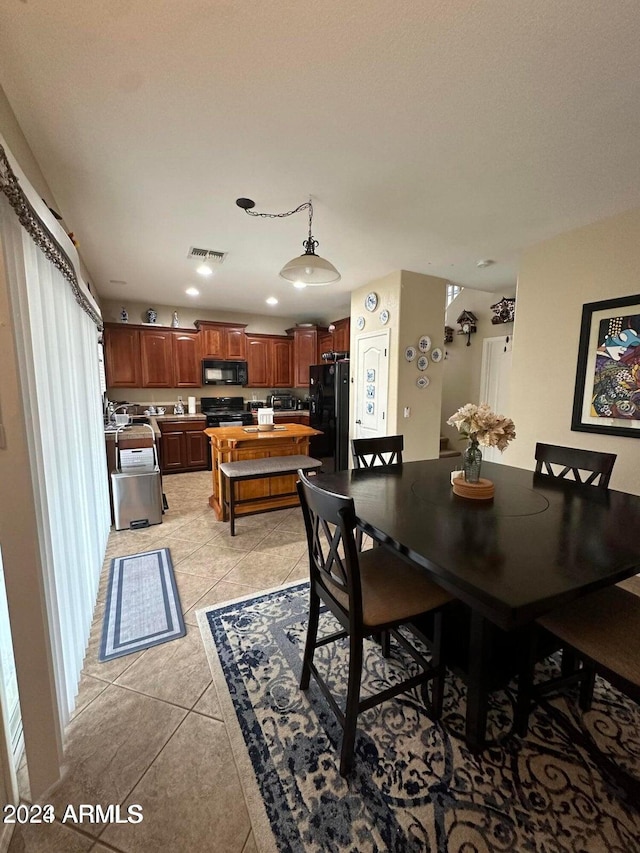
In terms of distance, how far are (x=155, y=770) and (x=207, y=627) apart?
2.50 ft

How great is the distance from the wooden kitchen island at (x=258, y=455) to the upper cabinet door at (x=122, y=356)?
7.32 feet

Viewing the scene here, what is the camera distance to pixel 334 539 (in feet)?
4.18

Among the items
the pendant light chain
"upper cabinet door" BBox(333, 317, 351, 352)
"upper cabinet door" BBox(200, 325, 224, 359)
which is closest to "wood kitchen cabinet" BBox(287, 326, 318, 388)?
"upper cabinet door" BBox(333, 317, 351, 352)

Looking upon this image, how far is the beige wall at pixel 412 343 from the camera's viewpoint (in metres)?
3.97

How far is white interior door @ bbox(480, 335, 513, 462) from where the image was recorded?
17.4ft

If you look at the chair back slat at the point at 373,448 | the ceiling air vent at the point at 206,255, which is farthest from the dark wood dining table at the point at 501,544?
the ceiling air vent at the point at 206,255

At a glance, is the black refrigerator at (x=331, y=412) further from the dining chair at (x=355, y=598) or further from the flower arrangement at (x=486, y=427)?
the dining chair at (x=355, y=598)

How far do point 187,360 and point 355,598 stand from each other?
5389 mm

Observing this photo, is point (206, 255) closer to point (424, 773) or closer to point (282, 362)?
point (282, 362)

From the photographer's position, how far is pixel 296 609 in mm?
2180

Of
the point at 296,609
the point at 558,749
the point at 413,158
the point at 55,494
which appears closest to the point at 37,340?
the point at 55,494

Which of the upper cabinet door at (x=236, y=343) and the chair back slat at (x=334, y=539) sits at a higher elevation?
the upper cabinet door at (x=236, y=343)

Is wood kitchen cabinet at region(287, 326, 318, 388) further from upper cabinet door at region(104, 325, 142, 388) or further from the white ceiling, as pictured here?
the white ceiling

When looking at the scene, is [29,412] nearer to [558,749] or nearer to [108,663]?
[108,663]
